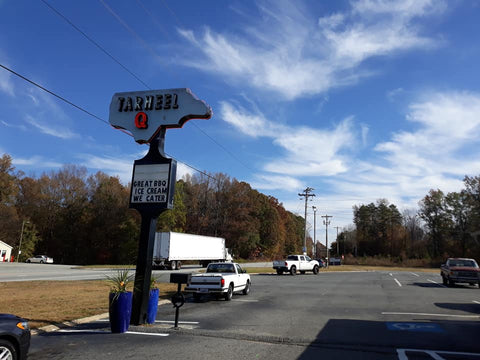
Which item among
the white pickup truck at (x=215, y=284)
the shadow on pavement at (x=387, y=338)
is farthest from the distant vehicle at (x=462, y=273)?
the white pickup truck at (x=215, y=284)

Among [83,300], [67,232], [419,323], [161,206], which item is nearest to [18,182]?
[67,232]

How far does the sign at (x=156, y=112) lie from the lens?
1040cm

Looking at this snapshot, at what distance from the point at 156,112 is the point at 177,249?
94.2 feet

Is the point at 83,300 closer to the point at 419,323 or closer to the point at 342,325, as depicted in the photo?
the point at 342,325

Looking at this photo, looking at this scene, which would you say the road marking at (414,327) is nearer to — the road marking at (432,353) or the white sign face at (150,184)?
the road marking at (432,353)

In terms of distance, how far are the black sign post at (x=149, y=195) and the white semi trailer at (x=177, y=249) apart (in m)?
23.0

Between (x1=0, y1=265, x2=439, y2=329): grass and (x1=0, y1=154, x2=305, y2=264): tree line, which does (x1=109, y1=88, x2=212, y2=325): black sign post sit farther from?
(x1=0, y1=154, x2=305, y2=264): tree line

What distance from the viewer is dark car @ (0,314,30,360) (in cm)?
468

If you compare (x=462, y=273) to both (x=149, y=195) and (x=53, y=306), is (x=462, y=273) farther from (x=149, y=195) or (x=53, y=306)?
(x=53, y=306)

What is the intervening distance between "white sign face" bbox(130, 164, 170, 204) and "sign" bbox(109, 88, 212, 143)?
38.5 inches

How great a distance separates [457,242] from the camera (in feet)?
261

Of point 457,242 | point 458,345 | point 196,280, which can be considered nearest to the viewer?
point 458,345

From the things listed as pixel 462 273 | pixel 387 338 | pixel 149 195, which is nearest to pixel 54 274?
pixel 149 195

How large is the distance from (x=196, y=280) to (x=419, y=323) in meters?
8.05
